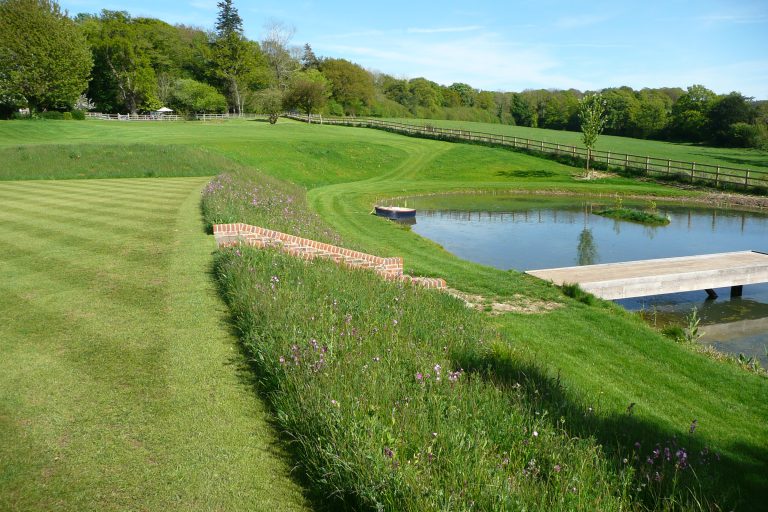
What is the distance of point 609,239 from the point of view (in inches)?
985

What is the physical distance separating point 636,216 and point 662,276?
15.9 metres

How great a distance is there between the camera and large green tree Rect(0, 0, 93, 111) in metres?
60.2

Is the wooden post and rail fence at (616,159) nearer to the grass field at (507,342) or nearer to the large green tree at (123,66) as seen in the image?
the large green tree at (123,66)

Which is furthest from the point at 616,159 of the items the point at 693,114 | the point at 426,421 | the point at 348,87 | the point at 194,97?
the point at 348,87

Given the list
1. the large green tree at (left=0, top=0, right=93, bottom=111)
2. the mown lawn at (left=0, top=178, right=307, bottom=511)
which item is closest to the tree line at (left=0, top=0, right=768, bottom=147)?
the large green tree at (left=0, top=0, right=93, bottom=111)

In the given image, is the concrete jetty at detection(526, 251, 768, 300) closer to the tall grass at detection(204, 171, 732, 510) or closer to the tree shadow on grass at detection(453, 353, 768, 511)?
the tall grass at detection(204, 171, 732, 510)

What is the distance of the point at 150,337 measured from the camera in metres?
8.15

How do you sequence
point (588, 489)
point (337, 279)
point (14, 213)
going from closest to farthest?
point (588, 489), point (337, 279), point (14, 213)

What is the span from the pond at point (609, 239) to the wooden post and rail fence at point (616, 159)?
24.1 feet

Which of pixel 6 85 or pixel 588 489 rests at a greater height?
pixel 6 85

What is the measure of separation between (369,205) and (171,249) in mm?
20545

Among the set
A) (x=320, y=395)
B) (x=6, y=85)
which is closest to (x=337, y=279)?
(x=320, y=395)

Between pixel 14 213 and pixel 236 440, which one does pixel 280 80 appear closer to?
pixel 14 213

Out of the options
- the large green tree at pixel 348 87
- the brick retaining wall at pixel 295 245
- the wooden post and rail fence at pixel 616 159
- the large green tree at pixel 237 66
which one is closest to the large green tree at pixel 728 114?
the wooden post and rail fence at pixel 616 159
